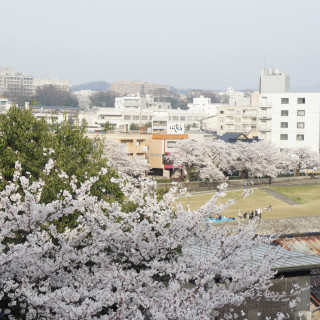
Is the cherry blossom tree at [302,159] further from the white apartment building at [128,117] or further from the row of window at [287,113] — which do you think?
the white apartment building at [128,117]

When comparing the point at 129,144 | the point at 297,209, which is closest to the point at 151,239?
the point at 297,209

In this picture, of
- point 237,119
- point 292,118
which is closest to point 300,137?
point 292,118

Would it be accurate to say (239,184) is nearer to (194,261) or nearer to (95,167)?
(95,167)

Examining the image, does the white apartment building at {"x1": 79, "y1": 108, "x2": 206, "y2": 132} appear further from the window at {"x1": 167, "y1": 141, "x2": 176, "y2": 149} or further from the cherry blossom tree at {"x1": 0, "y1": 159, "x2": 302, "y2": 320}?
the cherry blossom tree at {"x1": 0, "y1": 159, "x2": 302, "y2": 320}

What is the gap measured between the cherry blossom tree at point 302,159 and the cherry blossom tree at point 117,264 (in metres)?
52.1

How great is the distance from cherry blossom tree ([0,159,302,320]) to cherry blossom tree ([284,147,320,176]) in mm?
52078

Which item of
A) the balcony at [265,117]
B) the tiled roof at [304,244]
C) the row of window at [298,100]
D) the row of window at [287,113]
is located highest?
the row of window at [298,100]

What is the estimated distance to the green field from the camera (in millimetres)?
43562

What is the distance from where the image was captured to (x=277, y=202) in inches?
1908

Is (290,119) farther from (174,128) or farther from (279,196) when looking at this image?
(279,196)

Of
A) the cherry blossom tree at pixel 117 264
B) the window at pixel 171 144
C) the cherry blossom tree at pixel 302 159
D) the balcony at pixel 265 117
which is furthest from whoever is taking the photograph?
the balcony at pixel 265 117

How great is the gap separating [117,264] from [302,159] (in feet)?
180

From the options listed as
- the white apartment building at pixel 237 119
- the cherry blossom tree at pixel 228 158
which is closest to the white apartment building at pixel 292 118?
the cherry blossom tree at pixel 228 158

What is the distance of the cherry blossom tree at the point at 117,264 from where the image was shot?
9.12 metres
